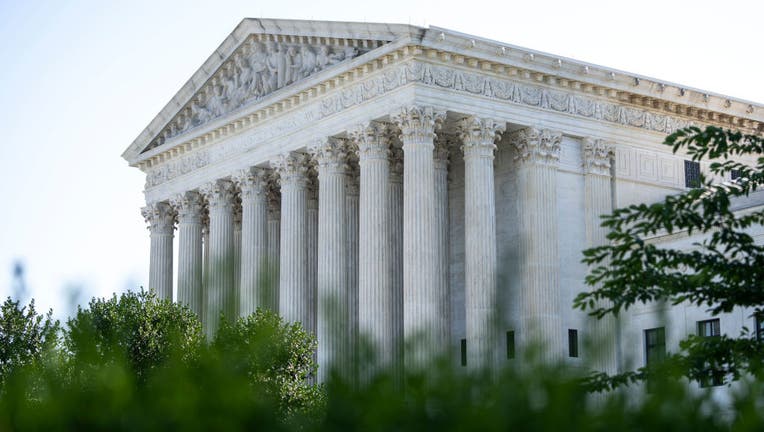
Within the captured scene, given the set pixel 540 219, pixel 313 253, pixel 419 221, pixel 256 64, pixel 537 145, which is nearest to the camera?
pixel 419 221

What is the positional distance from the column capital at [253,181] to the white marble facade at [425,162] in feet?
0.23

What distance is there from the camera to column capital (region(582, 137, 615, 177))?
1901 inches

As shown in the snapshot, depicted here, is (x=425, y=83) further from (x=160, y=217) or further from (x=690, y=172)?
(x=160, y=217)

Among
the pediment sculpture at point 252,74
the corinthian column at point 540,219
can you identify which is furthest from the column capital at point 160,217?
the corinthian column at point 540,219

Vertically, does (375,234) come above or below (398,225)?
below

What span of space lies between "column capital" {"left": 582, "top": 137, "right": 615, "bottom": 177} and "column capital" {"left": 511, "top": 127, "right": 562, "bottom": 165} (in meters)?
1.55

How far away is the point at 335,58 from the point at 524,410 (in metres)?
41.0

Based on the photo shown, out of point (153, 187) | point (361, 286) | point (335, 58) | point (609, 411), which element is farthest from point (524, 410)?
point (153, 187)

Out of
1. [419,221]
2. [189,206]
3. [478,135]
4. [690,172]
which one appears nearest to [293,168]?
[419,221]

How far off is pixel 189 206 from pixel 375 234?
16249mm

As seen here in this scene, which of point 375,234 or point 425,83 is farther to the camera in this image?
point 375,234

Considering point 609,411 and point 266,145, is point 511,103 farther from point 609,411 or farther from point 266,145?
point 609,411

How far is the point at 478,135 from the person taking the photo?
4541cm

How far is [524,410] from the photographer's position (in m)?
8.16
